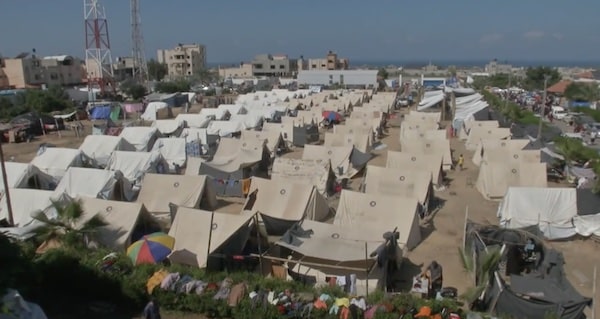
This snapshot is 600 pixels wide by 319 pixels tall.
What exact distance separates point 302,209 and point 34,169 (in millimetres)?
9669

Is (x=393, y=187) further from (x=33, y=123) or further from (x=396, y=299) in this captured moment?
(x=33, y=123)

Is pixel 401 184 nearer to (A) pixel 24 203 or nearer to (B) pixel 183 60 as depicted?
(A) pixel 24 203

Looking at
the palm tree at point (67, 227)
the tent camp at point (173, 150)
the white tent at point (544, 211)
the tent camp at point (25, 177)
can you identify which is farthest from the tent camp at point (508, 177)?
the tent camp at point (25, 177)

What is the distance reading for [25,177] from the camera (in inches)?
637

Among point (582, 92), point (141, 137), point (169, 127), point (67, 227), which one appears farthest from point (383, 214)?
point (582, 92)

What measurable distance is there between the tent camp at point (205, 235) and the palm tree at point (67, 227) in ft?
6.52

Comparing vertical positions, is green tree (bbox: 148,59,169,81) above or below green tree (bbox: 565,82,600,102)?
above

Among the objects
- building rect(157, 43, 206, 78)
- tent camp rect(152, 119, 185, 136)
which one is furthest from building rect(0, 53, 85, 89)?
tent camp rect(152, 119, 185, 136)

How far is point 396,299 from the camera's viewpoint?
8.57 meters

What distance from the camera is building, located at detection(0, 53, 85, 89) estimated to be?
66.1 metres

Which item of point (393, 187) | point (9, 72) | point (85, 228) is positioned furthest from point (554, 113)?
point (9, 72)

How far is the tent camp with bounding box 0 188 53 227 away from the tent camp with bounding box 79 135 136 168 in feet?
20.9

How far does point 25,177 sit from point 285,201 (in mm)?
9044

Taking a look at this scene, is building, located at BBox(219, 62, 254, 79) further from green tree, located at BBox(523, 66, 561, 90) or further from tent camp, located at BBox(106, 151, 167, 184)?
tent camp, located at BBox(106, 151, 167, 184)
